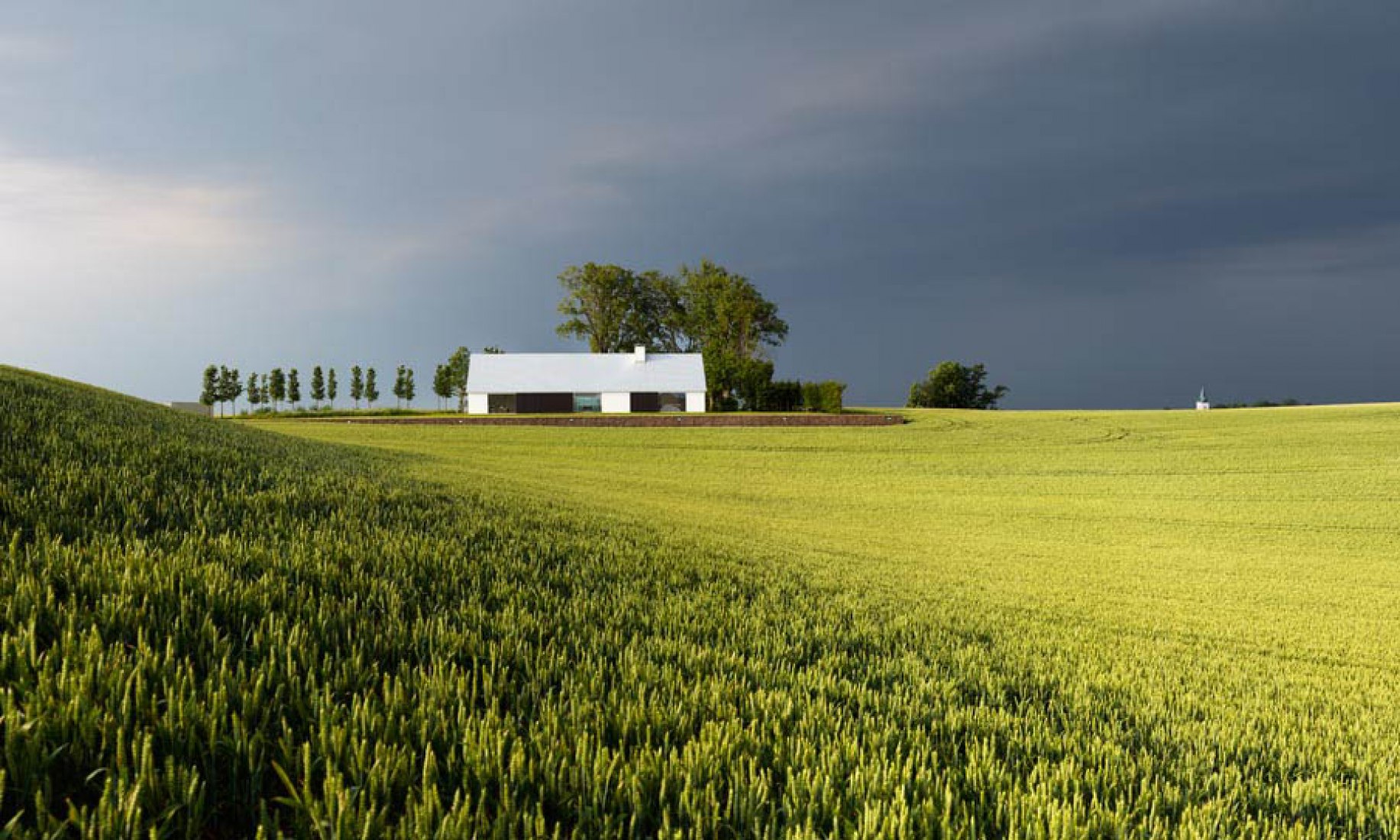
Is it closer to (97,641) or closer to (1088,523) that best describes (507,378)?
(1088,523)

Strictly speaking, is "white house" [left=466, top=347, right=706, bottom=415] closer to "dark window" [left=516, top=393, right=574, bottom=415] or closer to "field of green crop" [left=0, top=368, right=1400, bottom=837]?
"dark window" [left=516, top=393, right=574, bottom=415]

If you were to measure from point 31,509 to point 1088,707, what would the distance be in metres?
5.97

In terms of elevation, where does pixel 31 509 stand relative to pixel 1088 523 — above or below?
above

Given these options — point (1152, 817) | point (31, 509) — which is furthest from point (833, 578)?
point (31, 509)

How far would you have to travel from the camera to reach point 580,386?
48.7 m

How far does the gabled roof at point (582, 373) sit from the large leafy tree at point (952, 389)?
97.6 feet

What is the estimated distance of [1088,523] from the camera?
1405 centimetres

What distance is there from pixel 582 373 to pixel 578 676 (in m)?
48.3

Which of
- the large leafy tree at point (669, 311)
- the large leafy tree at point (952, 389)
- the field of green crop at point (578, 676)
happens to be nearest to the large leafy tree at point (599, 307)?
the large leafy tree at point (669, 311)

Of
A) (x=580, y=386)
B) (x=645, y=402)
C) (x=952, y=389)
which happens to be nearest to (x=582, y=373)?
(x=580, y=386)

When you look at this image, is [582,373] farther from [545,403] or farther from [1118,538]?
[1118,538]

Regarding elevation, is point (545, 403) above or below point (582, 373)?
below

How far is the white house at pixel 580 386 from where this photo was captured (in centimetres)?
4800

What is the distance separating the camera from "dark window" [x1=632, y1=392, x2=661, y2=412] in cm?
4838
